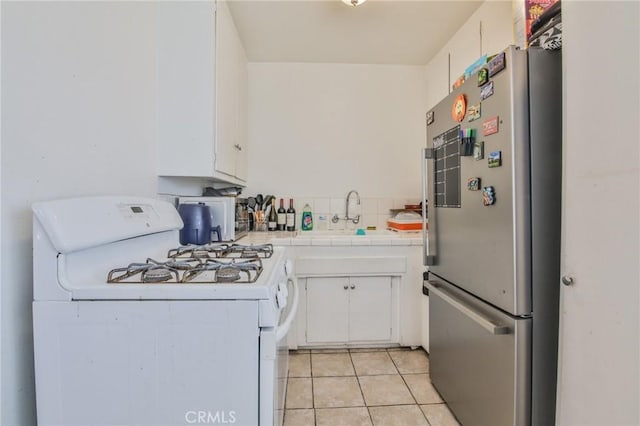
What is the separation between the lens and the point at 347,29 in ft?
7.28

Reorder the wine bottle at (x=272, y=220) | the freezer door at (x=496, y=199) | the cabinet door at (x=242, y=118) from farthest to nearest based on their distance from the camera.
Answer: the wine bottle at (x=272, y=220)
the cabinet door at (x=242, y=118)
the freezer door at (x=496, y=199)

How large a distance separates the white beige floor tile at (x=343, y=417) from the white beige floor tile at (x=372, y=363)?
1.12ft

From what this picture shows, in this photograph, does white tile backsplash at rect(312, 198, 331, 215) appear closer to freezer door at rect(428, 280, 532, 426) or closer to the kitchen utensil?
the kitchen utensil

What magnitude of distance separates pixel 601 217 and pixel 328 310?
1637 millimetres

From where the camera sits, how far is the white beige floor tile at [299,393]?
1.63m

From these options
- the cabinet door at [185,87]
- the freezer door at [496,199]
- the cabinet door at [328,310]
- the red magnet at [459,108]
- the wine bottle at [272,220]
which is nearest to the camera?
the freezer door at [496,199]

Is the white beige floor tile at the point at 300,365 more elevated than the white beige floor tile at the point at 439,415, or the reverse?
the white beige floor tile at the point at 300,365

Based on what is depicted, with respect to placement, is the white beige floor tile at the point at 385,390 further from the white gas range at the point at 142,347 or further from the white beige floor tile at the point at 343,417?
the white gas range at the point at 142,347

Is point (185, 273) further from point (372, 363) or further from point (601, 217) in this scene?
point (372, 363)

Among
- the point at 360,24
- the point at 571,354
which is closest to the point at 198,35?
the point at 360,24

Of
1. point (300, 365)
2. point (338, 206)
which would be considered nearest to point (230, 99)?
point (338, 206)

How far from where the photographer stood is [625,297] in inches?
30.0

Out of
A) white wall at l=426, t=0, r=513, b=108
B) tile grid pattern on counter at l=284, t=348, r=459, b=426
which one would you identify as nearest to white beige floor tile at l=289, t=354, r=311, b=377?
tile grid pattern on counter at l=284, t=348, r=459, b=426

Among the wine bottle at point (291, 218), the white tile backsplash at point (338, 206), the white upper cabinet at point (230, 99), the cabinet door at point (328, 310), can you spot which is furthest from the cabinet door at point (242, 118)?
the cabinet door at point (328, 310)
